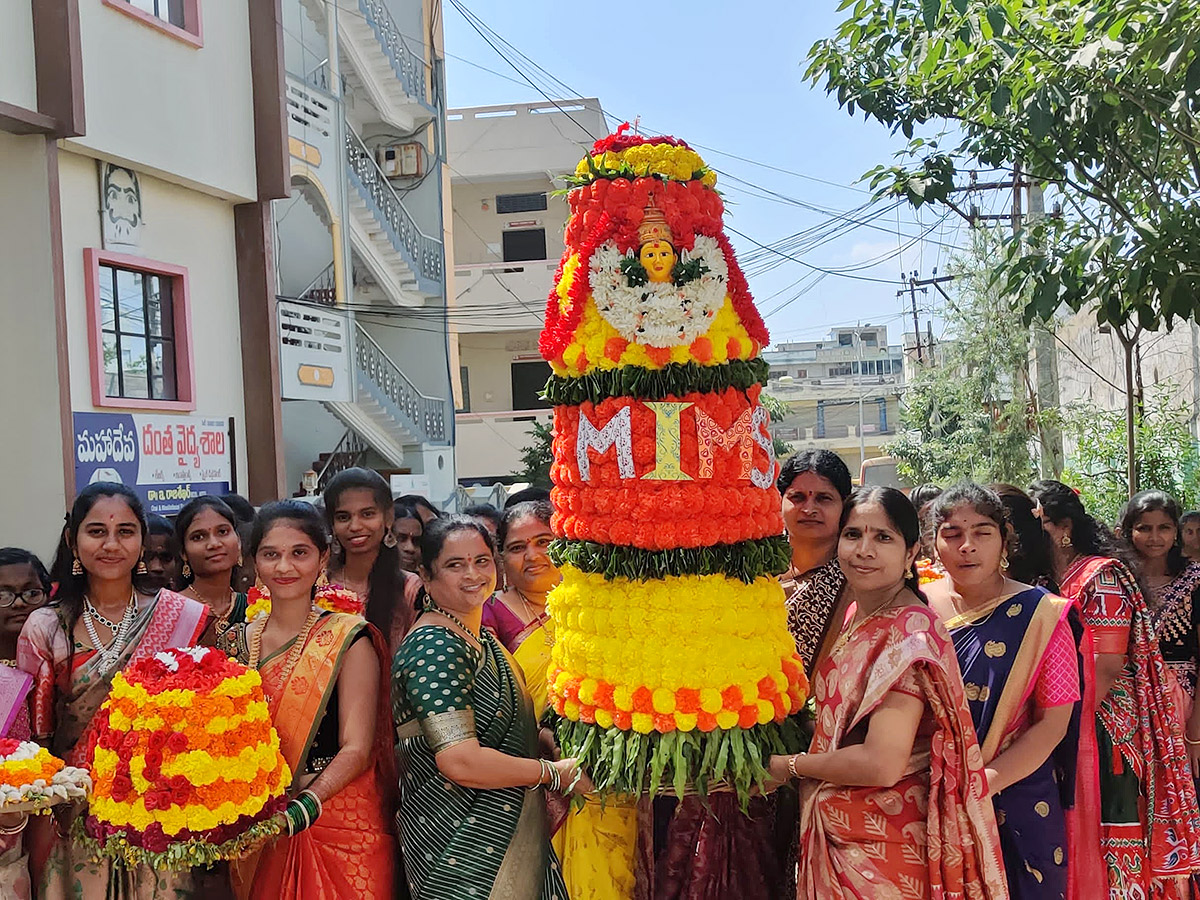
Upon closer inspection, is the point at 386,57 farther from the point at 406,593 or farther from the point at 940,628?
the point at 940,628

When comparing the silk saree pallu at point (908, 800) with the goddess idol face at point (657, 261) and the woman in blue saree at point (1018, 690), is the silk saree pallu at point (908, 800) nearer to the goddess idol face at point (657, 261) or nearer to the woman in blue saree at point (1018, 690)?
the woman in blue saree at point (1018, 690)

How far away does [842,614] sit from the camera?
345cm

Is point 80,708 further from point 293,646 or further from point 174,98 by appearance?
point 174,98

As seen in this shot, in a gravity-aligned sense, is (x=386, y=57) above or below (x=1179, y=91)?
above

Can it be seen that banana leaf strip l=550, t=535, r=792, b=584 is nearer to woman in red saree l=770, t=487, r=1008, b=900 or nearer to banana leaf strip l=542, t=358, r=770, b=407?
woman in red saree l=770, t=487, r=1008, b=900

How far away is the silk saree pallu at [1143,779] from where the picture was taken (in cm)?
396

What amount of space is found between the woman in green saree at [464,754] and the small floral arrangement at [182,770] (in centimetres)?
39

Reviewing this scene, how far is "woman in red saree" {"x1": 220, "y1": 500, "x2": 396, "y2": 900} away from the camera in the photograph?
3.02m

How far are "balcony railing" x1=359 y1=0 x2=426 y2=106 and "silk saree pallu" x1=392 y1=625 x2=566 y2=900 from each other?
48.0 ft

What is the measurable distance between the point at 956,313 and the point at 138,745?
15001 mm

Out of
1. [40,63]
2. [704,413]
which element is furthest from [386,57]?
[704,413]

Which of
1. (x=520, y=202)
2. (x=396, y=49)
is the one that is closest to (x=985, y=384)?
(x=396, y=49)

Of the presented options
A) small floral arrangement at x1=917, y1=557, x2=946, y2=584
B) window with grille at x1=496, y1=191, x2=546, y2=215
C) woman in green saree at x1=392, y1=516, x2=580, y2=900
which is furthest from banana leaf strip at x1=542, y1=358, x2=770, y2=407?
window with grille at x1=496, y1=191, x2=546, y2=215

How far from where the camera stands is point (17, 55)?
7.72m
